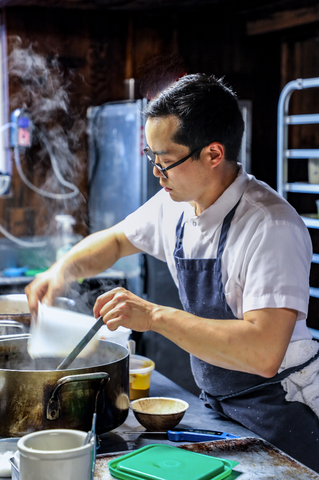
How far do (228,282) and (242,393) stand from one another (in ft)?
1.11

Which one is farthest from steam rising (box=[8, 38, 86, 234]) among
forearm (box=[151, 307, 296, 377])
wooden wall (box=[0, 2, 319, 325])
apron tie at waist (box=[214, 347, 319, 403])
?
forearm (box=[151, 307, 296, 377])

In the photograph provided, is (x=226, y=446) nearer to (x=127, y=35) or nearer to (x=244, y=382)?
(x=244, y=382)

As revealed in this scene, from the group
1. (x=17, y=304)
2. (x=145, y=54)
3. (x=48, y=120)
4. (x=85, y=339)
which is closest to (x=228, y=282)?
(x=85, y=339)

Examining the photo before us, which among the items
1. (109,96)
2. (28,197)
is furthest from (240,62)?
(28,197)

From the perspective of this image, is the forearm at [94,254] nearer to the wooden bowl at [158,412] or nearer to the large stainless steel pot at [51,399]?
the wooden bowl at [158,412]

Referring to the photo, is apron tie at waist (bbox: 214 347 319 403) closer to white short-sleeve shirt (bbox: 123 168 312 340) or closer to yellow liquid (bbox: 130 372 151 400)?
white short-sleeve shirt (bbox: 123 168 312 340)

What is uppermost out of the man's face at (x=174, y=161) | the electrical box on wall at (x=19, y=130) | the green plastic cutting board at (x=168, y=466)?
the electrical box on wall at (x=19, y=130)

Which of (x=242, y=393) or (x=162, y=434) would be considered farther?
(x=242, y=393)

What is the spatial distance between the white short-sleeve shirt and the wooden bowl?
0.33 meters

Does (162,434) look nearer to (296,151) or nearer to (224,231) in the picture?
(224,231)

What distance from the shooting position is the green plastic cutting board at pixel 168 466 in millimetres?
1159

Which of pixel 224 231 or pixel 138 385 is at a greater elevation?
pixel 224 231

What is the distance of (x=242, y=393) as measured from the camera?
5.46ft

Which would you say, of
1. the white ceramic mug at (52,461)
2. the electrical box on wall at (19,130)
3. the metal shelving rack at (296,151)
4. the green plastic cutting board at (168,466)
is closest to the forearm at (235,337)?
the green plastic cutting board at (168,466)
